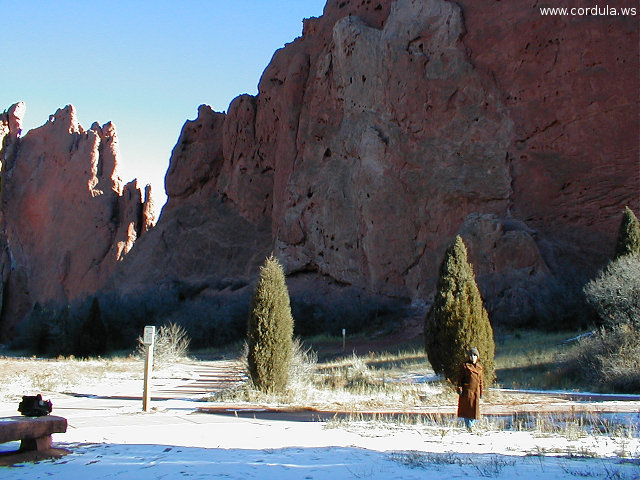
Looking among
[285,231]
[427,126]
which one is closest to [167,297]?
[285,231]

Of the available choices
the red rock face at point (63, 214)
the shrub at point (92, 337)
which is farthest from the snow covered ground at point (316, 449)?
the red rock face at point (63, 214)

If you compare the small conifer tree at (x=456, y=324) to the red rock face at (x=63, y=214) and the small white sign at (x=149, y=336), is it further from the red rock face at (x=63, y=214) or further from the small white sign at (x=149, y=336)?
the red rock face at (x=63, y=214)

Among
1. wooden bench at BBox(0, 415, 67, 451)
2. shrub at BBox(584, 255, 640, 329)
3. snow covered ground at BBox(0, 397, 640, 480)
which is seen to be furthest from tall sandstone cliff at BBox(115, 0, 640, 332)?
wooden bench at BBox(0, 415, 67, 451)

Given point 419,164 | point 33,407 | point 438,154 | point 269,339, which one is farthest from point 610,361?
point 419,164

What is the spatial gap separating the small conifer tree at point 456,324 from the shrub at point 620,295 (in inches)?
196

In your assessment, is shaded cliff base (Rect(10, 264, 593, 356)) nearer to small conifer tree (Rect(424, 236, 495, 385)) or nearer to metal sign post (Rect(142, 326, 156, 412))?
small conifer tree (Rect(424, 236, 495, 385))

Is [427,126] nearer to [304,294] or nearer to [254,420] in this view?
[304,294]

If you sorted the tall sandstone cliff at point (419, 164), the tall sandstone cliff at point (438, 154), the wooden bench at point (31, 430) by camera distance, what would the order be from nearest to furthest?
1. the wooden bench at point (31, 430)
2. the tall sandstone cliff at point (438, 154)
3. the tall sandstone cliff at point (419, 164)

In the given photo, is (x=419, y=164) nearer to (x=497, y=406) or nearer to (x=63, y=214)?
(x=497, y=406)

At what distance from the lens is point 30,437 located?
6371 mm

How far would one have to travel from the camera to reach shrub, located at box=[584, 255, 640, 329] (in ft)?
57.7

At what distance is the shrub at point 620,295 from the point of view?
1759cm

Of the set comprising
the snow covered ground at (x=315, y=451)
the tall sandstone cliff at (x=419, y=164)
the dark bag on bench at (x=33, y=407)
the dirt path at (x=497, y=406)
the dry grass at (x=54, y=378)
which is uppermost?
the tall sandstone cliff at (x=419, y=164)

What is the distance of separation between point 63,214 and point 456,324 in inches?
2011
